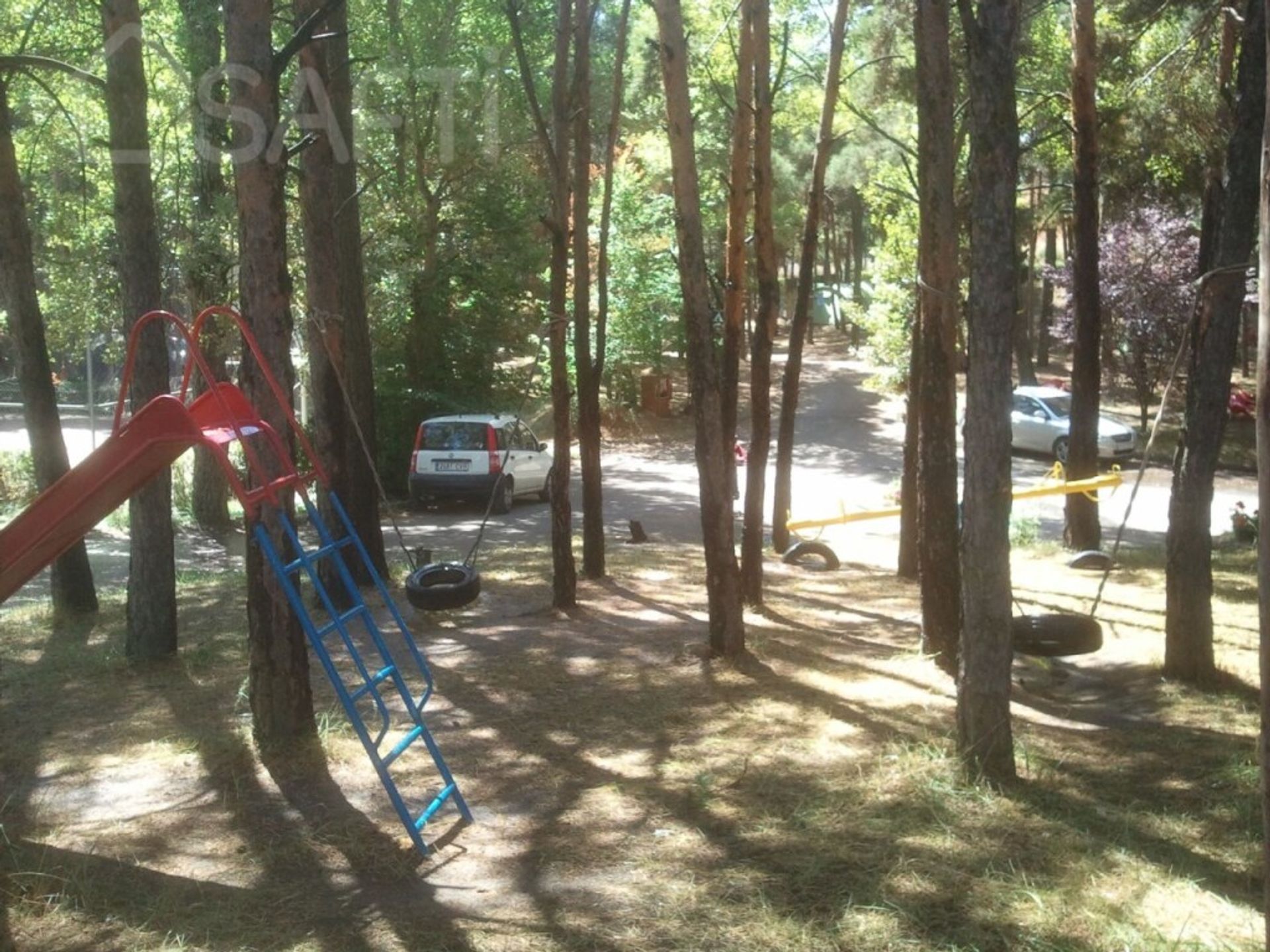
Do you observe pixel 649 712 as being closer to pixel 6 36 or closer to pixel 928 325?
pixel 928 325

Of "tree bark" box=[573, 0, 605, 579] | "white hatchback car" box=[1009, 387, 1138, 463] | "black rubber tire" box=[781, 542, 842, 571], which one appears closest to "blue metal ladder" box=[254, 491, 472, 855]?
"tree bark" box=[573, 0, 605, 579]

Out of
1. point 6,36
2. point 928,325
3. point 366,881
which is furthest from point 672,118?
point 6,36

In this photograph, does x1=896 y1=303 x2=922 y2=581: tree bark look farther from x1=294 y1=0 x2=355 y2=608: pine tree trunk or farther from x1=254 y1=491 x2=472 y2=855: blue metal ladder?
x1=254 y1=491 x2=472 y2=855: blue metal ladder

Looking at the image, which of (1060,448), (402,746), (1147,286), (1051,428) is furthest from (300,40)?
(1051,428)

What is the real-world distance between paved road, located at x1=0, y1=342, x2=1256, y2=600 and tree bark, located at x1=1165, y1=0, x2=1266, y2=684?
29.0ft

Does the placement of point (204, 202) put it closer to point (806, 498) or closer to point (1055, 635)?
point (806, 498)

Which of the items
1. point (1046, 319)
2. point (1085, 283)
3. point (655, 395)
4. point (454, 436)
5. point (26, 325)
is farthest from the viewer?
point (1046, 319)

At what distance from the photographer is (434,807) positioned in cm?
677

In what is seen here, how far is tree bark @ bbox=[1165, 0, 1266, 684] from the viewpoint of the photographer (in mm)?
8766

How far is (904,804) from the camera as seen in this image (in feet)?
22.9

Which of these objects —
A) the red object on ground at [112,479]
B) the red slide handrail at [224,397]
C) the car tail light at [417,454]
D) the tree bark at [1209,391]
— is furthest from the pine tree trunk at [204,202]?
the tree bark at [1209,391]

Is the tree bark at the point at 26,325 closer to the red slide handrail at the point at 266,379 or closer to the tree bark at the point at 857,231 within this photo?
the red slide handrail at the point at 266,379

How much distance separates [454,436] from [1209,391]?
17.9 m

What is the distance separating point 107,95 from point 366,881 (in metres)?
7.73
